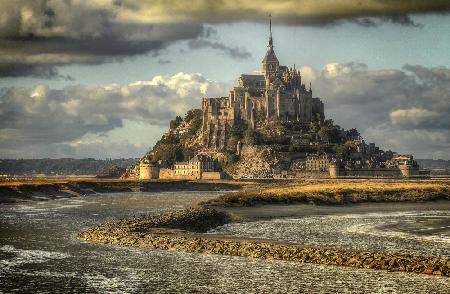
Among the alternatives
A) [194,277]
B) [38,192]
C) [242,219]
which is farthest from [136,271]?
[38,192]

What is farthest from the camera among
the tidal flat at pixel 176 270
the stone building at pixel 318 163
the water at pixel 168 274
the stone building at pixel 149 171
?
the stone building at pixel 149 171

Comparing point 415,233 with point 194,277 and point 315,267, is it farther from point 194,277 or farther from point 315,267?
point 194,277

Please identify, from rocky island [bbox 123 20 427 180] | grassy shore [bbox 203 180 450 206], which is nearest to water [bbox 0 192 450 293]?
grassy shore [bbox 203 180 450 206]

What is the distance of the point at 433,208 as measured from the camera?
3076 inches

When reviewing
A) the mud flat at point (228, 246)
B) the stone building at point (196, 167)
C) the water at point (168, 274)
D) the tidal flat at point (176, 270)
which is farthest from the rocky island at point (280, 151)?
the water at point (168, 274)

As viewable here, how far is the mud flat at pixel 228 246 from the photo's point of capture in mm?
31766

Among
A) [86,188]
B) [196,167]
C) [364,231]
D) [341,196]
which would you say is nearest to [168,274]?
[364,231]

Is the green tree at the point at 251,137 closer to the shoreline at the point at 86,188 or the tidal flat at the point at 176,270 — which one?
the shoreline at the point at 86,188

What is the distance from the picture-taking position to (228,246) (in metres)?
37.4

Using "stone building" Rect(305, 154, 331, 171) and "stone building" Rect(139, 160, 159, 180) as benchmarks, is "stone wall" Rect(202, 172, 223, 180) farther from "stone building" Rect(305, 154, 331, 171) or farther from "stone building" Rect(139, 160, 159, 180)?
"stone building" Rect(305, 154, 331, 171)

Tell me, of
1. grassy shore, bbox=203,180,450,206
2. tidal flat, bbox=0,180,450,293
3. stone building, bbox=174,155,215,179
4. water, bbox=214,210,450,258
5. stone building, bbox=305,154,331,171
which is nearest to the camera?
tidal flat, bbox=0,180,450,293

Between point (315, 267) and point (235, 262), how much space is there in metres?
4.10

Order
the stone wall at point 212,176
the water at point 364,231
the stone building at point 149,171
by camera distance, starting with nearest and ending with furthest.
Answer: the water at point 364,231 < the stone wall at point 212,176 < the stone building at point 149,171

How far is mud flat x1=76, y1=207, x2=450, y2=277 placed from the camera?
3177cm
